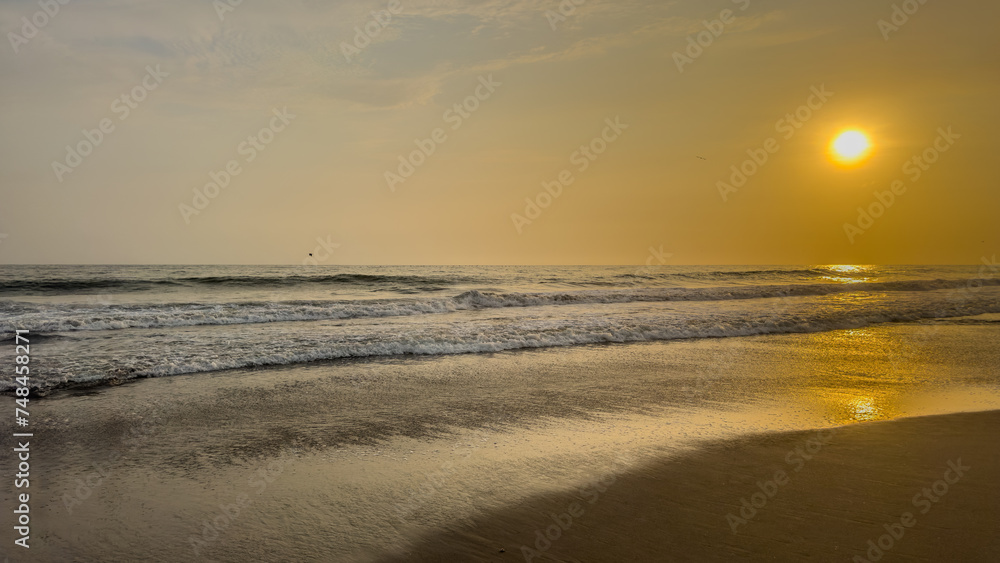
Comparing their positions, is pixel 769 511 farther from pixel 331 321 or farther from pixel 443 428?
pixel 331 321

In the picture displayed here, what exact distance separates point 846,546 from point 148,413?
776cm

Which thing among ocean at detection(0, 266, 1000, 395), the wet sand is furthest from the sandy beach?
ocean at detection(0, 266, 1000, 395)

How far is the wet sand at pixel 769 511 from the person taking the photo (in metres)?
3.69

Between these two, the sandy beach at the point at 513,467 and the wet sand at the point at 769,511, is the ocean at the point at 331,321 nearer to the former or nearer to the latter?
the sandy beach at the point at 513,467

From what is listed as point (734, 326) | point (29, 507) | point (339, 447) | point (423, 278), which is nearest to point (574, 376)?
point (339, 447)

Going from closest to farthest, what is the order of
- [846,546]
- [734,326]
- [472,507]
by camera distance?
[846,546] < [472,507] < [734,326]

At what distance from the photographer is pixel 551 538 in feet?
12.7

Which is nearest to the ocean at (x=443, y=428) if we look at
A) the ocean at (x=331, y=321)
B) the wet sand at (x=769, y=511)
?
the wet sand at (x=769, y=511)

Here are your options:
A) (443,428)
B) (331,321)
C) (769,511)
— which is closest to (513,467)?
(443,428)

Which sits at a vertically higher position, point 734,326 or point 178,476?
point 734,326

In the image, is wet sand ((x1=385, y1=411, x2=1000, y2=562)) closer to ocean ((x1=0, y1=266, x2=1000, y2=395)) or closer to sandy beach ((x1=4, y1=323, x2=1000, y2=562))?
sandy beach ((x1=4, y1=323, x2=1000, y2=562))

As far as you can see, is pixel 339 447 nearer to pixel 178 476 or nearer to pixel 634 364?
pixel 178 476

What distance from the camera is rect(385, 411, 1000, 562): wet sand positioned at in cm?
369

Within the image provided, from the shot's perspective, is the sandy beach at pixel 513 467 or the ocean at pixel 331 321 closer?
the sandy beach at pixel 513 467
